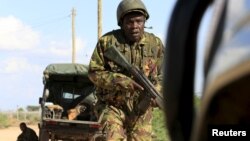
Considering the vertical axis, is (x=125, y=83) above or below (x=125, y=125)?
above

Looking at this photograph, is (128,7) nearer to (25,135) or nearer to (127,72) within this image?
(127,72)

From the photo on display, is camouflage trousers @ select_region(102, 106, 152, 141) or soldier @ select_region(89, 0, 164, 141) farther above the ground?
soldier @ select_region(89, 0, 164, 141)

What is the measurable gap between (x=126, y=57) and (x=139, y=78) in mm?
295

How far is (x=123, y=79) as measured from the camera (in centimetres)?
590

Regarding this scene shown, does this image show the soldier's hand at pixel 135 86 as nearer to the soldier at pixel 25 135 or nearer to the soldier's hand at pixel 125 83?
the soldier's hand at pixel 125 83

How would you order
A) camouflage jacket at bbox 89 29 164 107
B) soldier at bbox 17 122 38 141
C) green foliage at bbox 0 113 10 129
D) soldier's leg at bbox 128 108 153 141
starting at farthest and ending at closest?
green foliage at bbox 0 113 10 129, soldier at bbox 17 122 38 141, soldier's leg at bbox 128 108 153 141, camouflage jacket at bbox 89 29 164 107

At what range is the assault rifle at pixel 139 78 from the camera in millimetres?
5957

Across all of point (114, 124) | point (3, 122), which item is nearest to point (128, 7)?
point (114, 124)

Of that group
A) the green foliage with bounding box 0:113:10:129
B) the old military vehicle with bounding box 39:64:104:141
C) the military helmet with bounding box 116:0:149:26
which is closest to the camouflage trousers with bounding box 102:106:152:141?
the military helmet with bounding box 116:0:149:26

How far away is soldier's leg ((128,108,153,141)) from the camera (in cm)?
621

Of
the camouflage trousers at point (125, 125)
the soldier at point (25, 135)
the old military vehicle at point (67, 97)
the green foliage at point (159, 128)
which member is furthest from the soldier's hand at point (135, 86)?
the soldier at point (25, 135)

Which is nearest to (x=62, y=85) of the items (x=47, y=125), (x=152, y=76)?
(x=47, y=125)

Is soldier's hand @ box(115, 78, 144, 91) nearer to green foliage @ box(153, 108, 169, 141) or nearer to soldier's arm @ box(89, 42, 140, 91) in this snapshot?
soldier's arm @ box(89, 42, 140, 91)

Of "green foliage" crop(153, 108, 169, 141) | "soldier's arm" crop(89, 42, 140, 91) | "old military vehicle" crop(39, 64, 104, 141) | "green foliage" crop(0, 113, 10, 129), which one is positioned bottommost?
"green foliage" crop(0, 113, 10, 129)
